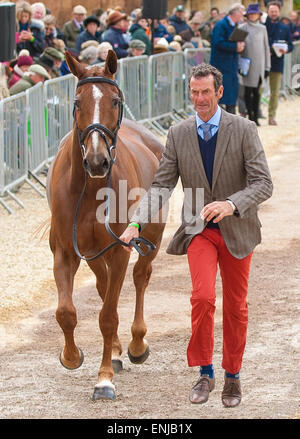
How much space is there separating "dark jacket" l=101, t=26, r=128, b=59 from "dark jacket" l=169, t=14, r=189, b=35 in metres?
5.61

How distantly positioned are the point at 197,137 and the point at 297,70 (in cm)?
2069

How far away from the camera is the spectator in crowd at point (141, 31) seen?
18859 mm

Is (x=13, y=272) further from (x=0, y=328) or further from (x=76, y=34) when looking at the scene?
(x=76, y=34)

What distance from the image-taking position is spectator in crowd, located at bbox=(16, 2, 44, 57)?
Answer: 54.0 ft

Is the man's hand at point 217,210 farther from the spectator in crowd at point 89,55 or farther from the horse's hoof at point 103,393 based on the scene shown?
the spectator in crowd at point 89,55

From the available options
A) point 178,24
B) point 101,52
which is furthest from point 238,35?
point 178,24

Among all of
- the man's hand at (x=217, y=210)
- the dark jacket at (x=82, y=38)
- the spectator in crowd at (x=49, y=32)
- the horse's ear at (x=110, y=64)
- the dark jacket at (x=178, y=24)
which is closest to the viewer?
the man's hand at (x=217, y=210)

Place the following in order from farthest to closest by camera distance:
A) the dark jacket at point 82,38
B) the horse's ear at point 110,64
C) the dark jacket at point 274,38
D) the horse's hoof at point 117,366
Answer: the dark jacket at point 274,38 < the dark jacket at point 82,38 < the horse's hoof at point 117,366 < the horse's ear at point 110,64

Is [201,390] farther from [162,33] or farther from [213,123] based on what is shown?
[162,33]

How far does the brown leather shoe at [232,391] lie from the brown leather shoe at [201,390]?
0.10 metres

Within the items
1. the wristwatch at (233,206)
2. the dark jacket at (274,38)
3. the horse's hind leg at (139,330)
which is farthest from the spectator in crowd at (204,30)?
the wristwatch at (233,206)

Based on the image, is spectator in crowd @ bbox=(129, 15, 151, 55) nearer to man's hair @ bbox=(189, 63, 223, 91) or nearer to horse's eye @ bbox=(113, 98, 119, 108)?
horse's eye @ bbox=(113, 98, 119, 108)

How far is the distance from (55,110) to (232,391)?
818 cm

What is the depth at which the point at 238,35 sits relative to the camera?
17.4m
